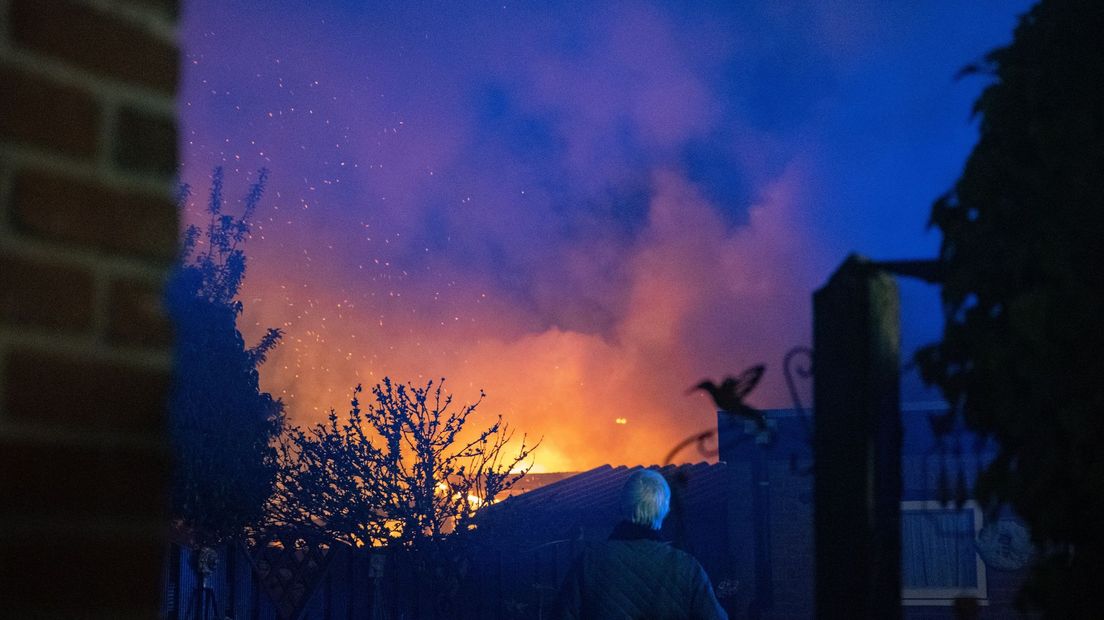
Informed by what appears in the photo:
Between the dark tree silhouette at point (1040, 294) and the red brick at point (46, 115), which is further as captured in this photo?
the dark tree silhouette at point (1040, 294)

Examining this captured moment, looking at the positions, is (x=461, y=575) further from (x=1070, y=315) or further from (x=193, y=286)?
(x=1070, y=315)

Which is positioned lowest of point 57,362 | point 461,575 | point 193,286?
point 461,575

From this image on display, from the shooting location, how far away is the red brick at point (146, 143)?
1090 millimetres

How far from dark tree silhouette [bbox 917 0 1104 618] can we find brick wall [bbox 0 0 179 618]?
222 centimetres

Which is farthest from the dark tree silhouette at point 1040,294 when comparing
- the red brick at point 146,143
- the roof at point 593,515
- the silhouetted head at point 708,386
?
the roof at point 593,515

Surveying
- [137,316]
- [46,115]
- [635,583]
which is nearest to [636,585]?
[635,583]

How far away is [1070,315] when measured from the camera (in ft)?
8.57

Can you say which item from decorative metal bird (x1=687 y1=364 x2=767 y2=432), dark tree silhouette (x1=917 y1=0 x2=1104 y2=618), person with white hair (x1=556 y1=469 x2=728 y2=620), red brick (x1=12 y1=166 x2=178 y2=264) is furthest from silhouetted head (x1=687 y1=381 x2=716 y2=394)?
red brick (x1=12 y1=166 x2=178 y2=264)

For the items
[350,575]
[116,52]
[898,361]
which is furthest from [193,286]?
[116,52]

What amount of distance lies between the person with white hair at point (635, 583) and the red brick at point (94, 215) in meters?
4.47

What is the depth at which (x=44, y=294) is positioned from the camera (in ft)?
3.29

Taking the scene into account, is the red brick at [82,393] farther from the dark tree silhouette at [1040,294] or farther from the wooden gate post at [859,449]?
the wooden gate post at [859,449]

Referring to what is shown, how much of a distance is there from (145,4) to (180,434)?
20.3 meters

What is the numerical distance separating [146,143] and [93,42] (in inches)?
4.4
